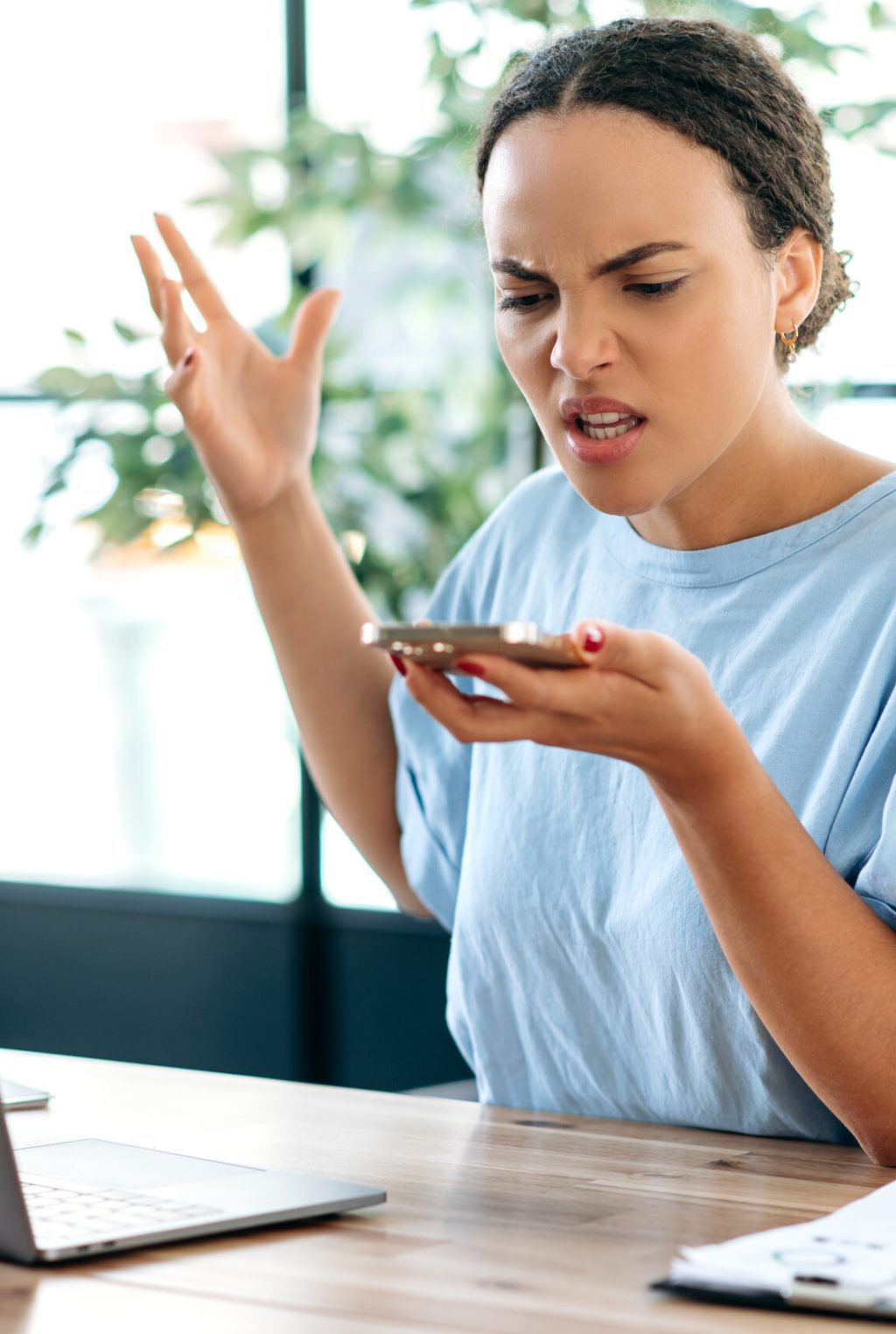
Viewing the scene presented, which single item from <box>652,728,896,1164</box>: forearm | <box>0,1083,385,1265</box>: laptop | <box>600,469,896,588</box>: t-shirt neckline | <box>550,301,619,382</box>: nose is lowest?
<box>0,1083,385,1265</box>: laptop

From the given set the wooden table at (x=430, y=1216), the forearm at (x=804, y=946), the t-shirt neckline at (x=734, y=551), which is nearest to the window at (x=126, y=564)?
the t-shirt neckline at (x=734, y=551)

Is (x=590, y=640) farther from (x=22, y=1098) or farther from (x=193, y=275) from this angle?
(x=193, y=275)

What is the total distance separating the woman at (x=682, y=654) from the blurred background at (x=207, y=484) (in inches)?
46.7

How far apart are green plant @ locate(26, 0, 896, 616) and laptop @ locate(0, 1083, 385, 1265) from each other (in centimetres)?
165

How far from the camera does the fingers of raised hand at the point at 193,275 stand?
1578mm

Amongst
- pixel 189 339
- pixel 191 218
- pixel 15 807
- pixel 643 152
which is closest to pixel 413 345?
pixel 191 218

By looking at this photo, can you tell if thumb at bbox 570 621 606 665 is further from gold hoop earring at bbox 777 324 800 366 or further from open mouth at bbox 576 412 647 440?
gold hoop earring at bbox 777 324 800 366

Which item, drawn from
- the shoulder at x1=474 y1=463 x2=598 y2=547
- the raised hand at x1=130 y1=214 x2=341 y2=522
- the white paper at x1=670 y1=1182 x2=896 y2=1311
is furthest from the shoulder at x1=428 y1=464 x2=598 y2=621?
the white paper at x1=670 y1=1182 x2=896 y2=1311

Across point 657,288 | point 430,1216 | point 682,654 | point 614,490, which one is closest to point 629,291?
point 657,288

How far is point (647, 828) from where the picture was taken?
1.32m

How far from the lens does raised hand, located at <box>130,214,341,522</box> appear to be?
1510 mm

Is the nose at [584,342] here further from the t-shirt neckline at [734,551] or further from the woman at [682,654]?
the t-shirt neckline at [734,551]

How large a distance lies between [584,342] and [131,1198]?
24.4 inches

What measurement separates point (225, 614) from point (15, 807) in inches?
25.4
